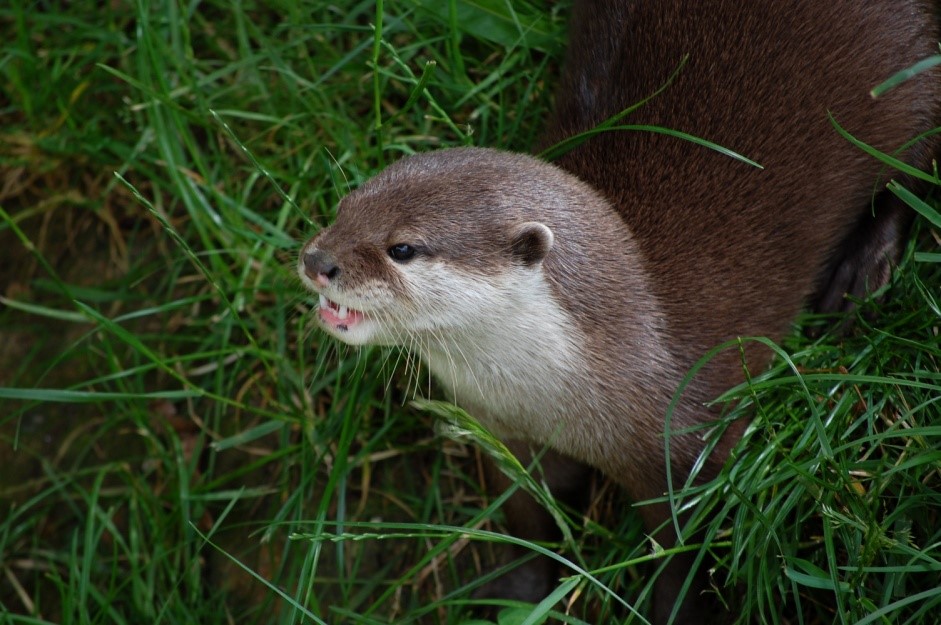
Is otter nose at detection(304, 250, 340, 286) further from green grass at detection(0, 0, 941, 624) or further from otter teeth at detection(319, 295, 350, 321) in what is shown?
green grass at detection(0, 0, 941, 624)

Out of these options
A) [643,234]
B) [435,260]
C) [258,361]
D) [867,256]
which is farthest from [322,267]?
[867,256]

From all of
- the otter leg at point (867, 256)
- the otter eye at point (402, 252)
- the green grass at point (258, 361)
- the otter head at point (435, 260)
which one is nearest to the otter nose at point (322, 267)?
the otter head at point (435, 260)

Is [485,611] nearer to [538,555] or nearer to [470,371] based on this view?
[538,555]

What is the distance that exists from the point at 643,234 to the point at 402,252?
21.8 inches

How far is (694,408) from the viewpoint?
7.15 ft

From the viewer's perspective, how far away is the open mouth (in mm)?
1995

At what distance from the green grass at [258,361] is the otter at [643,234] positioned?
14cm

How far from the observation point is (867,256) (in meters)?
2.55

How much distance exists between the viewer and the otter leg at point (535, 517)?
245 centimetres

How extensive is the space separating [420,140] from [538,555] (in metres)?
1.09

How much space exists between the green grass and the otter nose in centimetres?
32

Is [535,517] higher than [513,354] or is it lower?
lower

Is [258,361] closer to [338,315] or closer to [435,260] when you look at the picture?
[338,315]

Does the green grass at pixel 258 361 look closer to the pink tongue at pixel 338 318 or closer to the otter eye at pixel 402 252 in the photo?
the pink tongue at pixel 338 318
